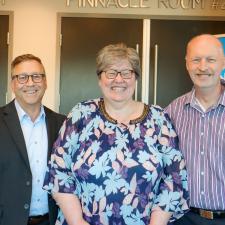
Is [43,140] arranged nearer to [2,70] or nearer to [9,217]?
[9,217]

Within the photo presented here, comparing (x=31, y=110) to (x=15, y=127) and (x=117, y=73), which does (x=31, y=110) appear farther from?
(x=117, y=73)

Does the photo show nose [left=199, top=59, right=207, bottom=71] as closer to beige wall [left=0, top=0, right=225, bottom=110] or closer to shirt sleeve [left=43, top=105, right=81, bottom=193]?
shirt sleeve [left=43, top=105, right=81, bottom=193]

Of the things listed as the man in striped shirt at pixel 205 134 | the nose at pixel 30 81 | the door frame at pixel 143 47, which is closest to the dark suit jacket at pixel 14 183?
the nose at pixel 30 81

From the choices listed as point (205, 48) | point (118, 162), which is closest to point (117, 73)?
point (118, 162)

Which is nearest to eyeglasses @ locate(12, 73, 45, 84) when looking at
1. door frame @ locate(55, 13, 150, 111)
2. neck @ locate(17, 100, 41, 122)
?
neck @ locate(17, 100, 41, 122)

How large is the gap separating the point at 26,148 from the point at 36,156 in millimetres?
70

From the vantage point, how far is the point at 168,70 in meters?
3.96

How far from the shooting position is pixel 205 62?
2.01m

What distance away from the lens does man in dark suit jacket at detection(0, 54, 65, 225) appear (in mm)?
1986

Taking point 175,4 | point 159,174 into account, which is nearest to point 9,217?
point 159,174

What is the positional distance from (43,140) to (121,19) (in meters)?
2.13

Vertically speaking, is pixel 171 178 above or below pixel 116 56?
below

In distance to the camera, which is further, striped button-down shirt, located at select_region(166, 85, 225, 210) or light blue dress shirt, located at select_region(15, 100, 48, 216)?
light blue dress shirt, located at select_region(15, 100, 48, 216)

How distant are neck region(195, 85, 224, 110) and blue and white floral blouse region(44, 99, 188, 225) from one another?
0.25 m
